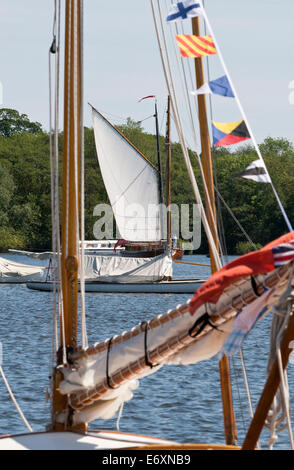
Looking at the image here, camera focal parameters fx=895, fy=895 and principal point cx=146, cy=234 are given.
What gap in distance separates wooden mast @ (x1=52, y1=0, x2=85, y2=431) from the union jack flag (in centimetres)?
291

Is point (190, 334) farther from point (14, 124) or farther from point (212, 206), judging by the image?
point (14, 124)

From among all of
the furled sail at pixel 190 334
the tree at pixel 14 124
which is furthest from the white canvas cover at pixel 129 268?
the tree at pixel 14 124

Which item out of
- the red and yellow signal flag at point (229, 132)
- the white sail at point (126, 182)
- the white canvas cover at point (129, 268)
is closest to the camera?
the red and yellow signal flag at point (229, 132)

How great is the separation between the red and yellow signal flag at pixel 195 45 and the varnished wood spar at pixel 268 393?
2.92 m

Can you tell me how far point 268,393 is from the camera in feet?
23.1

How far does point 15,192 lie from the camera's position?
11106 centimetres

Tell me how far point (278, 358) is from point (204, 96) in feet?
16.8

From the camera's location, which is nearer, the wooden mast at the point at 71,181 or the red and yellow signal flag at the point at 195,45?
the red and yellow signal flag at the point at 195,45

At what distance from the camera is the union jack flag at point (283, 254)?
683 centimetres

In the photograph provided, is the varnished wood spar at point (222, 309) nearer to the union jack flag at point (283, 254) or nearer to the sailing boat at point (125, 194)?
the union jack flag at point (283, 254)

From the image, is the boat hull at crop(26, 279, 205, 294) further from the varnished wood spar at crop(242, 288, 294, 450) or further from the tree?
the tree

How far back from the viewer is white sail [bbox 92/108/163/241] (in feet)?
183

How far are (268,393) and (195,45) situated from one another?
11.7 ft

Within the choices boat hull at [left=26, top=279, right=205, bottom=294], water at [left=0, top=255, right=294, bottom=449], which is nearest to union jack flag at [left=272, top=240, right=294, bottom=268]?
water at [left=0, top=255, right=294, bottom=449]
